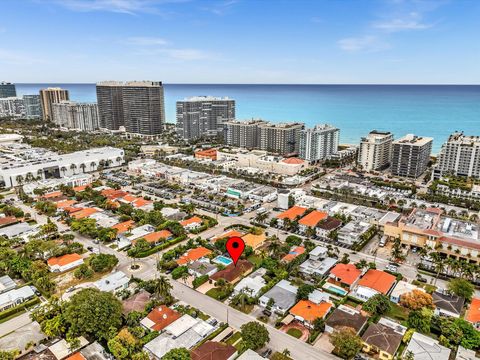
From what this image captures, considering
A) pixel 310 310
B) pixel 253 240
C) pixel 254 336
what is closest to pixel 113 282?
pixel 254 336

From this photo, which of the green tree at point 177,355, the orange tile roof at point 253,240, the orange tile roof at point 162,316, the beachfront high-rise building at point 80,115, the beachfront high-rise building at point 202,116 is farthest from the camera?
the beachfront high-rise building at point 80,115

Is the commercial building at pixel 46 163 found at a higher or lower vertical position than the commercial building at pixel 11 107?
lower

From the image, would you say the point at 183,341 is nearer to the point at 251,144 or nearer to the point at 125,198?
the point at 125,198

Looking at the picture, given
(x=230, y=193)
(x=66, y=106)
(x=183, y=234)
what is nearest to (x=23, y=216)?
(x=183, y=234)

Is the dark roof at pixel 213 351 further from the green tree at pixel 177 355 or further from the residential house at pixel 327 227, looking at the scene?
the residential house at pixel 327 227

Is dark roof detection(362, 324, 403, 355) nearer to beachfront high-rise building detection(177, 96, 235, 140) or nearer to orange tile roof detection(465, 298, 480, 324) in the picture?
orange tile roof detection(465, 298, 480, 324)

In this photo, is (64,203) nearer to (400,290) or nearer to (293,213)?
(293,213)

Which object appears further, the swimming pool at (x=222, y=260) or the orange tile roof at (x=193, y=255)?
the orange tile roof at (x=193, y=255)

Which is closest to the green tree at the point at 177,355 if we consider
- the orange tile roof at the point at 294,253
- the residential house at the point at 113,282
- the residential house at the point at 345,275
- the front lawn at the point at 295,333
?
the front lawn at the point at 295,333
